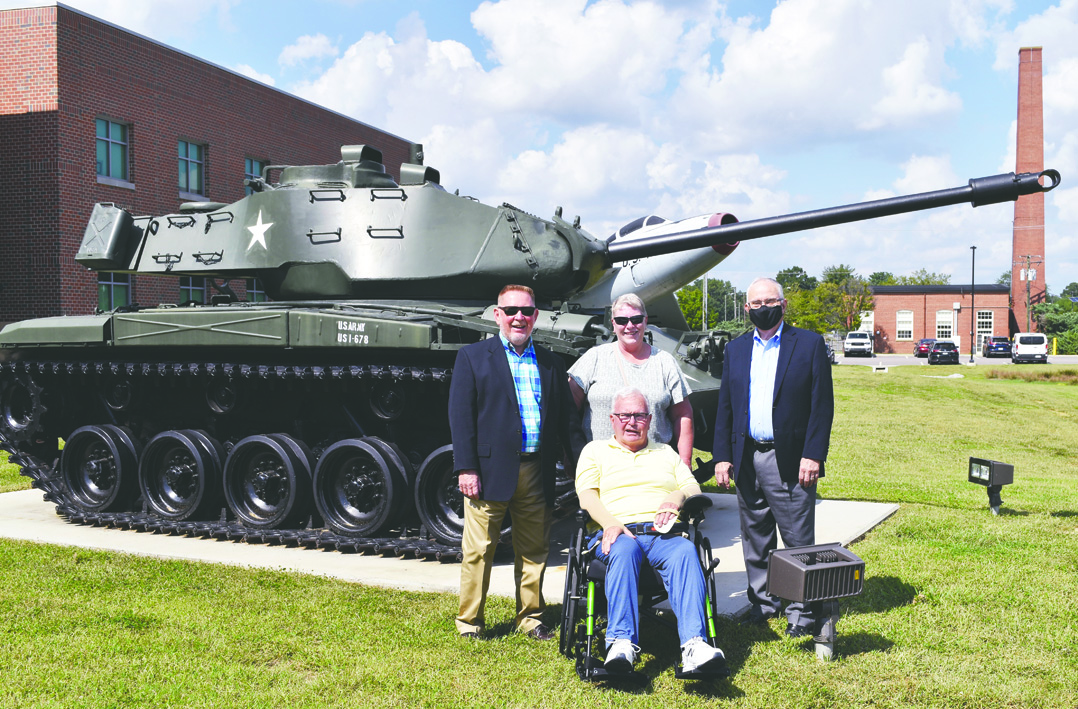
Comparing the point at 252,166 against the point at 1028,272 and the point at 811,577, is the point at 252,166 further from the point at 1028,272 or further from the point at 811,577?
the point at 1028,272

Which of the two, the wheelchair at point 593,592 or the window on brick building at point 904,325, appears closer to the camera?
the wheelchair at point 593,592

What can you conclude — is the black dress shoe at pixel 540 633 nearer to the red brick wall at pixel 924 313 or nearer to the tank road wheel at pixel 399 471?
the tank road wheel at pixel 399 471

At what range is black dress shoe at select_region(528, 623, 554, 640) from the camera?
5438 millimetres

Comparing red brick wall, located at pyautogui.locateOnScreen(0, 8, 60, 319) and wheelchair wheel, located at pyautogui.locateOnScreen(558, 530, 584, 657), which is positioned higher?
red brick wall, located at pyautogui.locateOnScreen(0, 8, 60, 319)

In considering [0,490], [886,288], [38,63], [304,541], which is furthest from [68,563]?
[886,288]

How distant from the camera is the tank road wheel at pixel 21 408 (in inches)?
363

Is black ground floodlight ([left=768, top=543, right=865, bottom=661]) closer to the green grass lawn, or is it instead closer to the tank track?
the green grass lawn

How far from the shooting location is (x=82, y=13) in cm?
2031

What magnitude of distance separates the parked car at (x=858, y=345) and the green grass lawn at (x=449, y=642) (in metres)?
46.1

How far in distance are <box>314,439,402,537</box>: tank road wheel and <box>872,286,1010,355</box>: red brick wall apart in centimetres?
6466

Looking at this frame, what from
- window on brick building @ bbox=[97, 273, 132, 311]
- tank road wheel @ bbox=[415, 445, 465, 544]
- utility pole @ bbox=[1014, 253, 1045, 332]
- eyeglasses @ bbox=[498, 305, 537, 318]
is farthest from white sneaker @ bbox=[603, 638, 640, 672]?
utility pole @ bbox=[1014, 253, 1045, 332]

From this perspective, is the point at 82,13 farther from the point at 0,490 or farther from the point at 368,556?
the point at 368,556

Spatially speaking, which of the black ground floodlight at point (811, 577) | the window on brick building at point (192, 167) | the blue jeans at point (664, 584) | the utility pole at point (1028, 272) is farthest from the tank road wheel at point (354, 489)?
the utility pole at point (1028, 272)

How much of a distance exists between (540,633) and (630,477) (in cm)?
109
